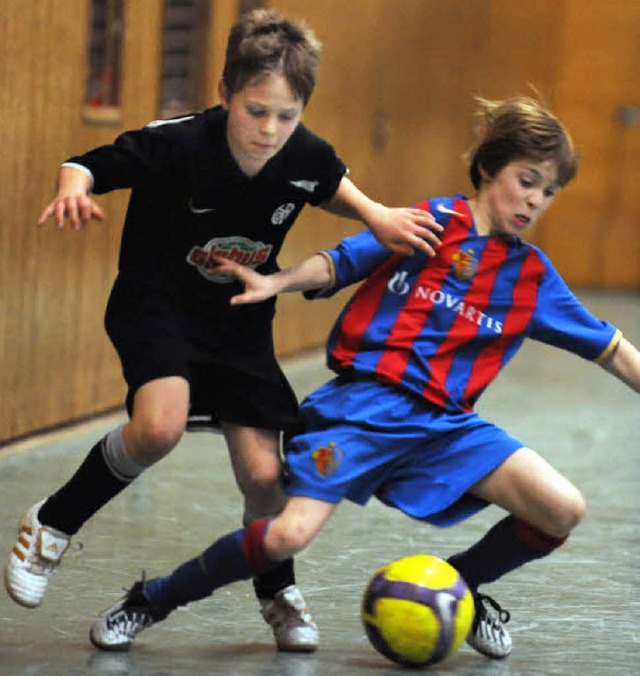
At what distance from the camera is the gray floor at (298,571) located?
10.7ft

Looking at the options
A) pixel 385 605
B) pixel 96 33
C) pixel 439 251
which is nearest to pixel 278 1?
pixel 96 33

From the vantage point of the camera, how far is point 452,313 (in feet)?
11.1

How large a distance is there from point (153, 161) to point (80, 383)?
9.81 feet

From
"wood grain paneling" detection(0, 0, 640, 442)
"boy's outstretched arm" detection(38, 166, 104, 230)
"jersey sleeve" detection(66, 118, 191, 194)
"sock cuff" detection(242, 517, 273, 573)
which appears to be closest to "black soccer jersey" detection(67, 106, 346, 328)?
"jersey sleeve" detection(66, 118, 191, 194)

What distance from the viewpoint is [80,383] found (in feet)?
20.0

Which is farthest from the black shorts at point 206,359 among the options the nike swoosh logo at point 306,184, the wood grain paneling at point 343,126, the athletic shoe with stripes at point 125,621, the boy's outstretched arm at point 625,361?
the wood grain paneling at point 343,126

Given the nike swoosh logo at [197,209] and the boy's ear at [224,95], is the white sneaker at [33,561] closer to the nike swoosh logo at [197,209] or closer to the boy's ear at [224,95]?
the nike swoosh logo at [197,209]

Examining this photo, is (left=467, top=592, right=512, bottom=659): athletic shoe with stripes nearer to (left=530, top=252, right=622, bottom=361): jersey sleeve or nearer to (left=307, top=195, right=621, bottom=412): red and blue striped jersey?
(left=307, top=195, right=621, bottom=412): red and blue striped jersey

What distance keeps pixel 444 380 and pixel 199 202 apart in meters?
0.67

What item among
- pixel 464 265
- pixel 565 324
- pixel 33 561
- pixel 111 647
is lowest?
pixel 111 647

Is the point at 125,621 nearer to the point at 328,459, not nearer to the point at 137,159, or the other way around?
the point at 328,459

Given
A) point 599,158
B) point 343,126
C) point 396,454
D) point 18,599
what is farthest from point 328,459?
point 599,158

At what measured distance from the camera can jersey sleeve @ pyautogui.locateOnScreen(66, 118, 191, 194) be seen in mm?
3180

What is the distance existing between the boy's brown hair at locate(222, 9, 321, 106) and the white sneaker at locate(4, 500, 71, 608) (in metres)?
1.05
